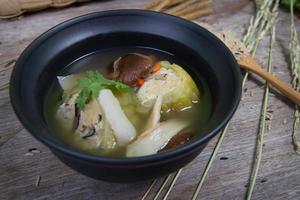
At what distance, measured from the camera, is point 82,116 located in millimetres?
1028

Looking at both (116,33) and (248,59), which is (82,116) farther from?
(248,59)

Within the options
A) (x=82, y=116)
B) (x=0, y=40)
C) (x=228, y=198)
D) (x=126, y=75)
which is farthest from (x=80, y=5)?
(x=228, y=198)

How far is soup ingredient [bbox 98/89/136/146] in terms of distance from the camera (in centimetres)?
101

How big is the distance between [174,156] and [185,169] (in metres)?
0.33

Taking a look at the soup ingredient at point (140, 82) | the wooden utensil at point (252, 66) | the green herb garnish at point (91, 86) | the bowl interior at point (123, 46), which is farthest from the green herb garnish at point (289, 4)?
the green herb garnish at point (91, 86)

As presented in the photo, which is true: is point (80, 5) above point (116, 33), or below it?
below

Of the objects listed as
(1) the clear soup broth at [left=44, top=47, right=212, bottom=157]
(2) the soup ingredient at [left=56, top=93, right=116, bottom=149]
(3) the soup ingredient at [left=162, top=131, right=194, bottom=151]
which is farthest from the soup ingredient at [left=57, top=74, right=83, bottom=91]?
(3) the soup ingredient at [left=162, top=131, right=194, bottom=151]

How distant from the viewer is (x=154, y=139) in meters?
1.00

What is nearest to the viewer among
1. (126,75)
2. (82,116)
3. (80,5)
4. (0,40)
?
(82,116)

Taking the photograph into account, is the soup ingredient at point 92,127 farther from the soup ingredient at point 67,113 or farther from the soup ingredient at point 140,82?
the soup ingredient at point 140,82

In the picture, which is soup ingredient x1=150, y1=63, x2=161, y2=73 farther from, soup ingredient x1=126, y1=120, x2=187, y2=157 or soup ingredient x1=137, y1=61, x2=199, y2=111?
soup ingredient x1=126, y1=120, x2=187, y2=157

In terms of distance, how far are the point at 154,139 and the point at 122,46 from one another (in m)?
A: 0.37

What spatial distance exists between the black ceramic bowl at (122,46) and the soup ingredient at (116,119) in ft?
0.40

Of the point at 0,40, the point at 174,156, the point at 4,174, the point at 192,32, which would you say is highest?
the point at 192,32
